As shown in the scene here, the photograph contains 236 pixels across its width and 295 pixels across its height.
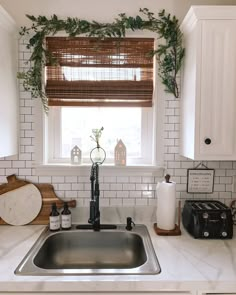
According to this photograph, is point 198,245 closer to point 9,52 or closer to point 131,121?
point 131,121

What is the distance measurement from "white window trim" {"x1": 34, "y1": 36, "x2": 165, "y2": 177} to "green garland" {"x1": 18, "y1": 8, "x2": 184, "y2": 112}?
0.29 ft

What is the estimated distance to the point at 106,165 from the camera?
72.4 inches

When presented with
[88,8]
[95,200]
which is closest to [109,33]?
[88,8]

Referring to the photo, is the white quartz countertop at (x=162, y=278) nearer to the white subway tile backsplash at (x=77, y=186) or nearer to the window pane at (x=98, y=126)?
the white subway tile backsplash at (x=77, y=186)

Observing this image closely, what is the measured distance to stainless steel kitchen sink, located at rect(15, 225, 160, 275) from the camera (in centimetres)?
155

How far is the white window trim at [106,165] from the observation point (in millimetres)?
1815

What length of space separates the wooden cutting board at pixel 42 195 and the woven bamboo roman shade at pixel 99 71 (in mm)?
571

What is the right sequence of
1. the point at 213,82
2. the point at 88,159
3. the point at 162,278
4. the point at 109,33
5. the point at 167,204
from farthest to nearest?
the point at 88,159 → the point at 109,33 → the point at 167,204 → the point at 213,82 → the point at 162,278

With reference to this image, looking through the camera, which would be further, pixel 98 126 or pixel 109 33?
pixel 98 126

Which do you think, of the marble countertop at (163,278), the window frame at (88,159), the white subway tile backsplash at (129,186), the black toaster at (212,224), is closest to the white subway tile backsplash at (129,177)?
the white subway tile backsplash at (129,186)

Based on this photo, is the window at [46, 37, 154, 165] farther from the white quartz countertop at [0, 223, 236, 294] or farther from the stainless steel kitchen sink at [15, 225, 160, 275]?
the white quartz countertop at [0, 223, 236, 294]

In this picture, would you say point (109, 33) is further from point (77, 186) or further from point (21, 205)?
point (21, 205)

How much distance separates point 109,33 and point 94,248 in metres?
1.39

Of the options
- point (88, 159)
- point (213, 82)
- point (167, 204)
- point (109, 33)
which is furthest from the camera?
point (88, 159)
